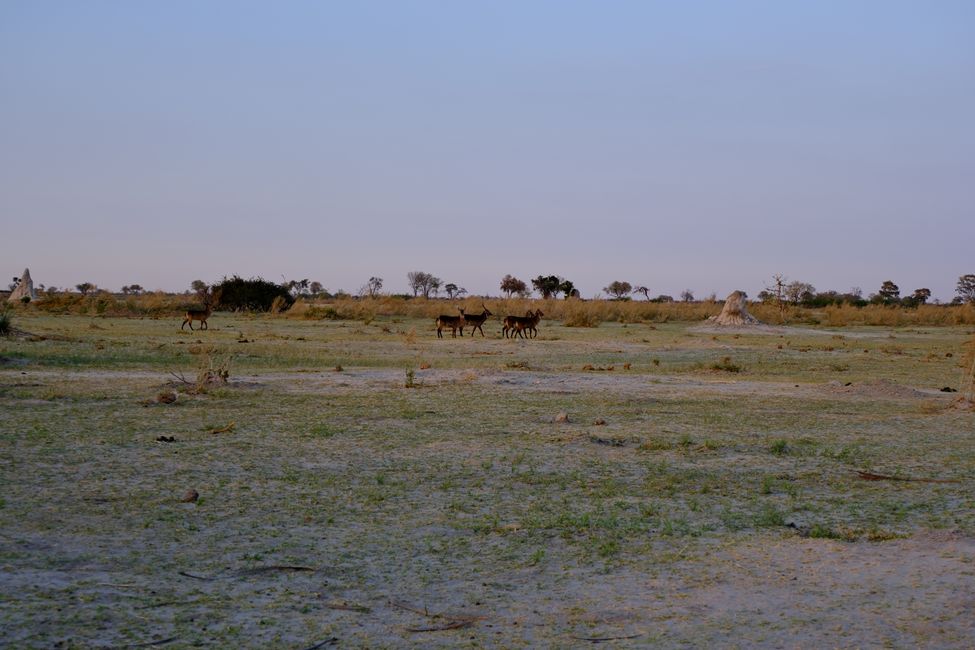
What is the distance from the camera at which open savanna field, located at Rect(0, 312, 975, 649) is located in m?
4.68

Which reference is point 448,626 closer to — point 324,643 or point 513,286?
point 324,643

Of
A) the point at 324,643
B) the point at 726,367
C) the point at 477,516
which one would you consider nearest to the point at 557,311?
the point at 726,367

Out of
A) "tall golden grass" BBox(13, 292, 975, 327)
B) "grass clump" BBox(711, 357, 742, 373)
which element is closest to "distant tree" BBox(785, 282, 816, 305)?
"tall golden grass" BBox(13, 292, 975, 327)

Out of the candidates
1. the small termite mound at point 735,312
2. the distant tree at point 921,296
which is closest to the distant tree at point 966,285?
the distant tree at point 921,296

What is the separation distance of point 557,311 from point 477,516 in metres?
44.6

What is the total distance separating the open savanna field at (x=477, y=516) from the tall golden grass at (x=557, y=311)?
30719mm

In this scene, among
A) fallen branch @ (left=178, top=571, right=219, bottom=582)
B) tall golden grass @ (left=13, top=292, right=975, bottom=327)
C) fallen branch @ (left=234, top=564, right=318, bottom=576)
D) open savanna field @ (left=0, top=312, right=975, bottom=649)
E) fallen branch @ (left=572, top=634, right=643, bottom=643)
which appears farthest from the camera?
tall golden grass @ (left=13, top=292, right=975, bottom=327)

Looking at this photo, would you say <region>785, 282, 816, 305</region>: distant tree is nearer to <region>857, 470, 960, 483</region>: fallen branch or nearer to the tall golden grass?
the tall golden grass

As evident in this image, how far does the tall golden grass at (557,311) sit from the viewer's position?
145ft

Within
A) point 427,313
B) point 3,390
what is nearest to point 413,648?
point 3,390

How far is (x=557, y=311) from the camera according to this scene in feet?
A: 168

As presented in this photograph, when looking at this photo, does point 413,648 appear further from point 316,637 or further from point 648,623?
point 648,623

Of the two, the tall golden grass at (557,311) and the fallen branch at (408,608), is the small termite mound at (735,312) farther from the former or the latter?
the fallen branch at (408,608)

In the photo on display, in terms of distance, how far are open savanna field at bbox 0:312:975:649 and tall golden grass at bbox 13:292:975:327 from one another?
30719 mm
